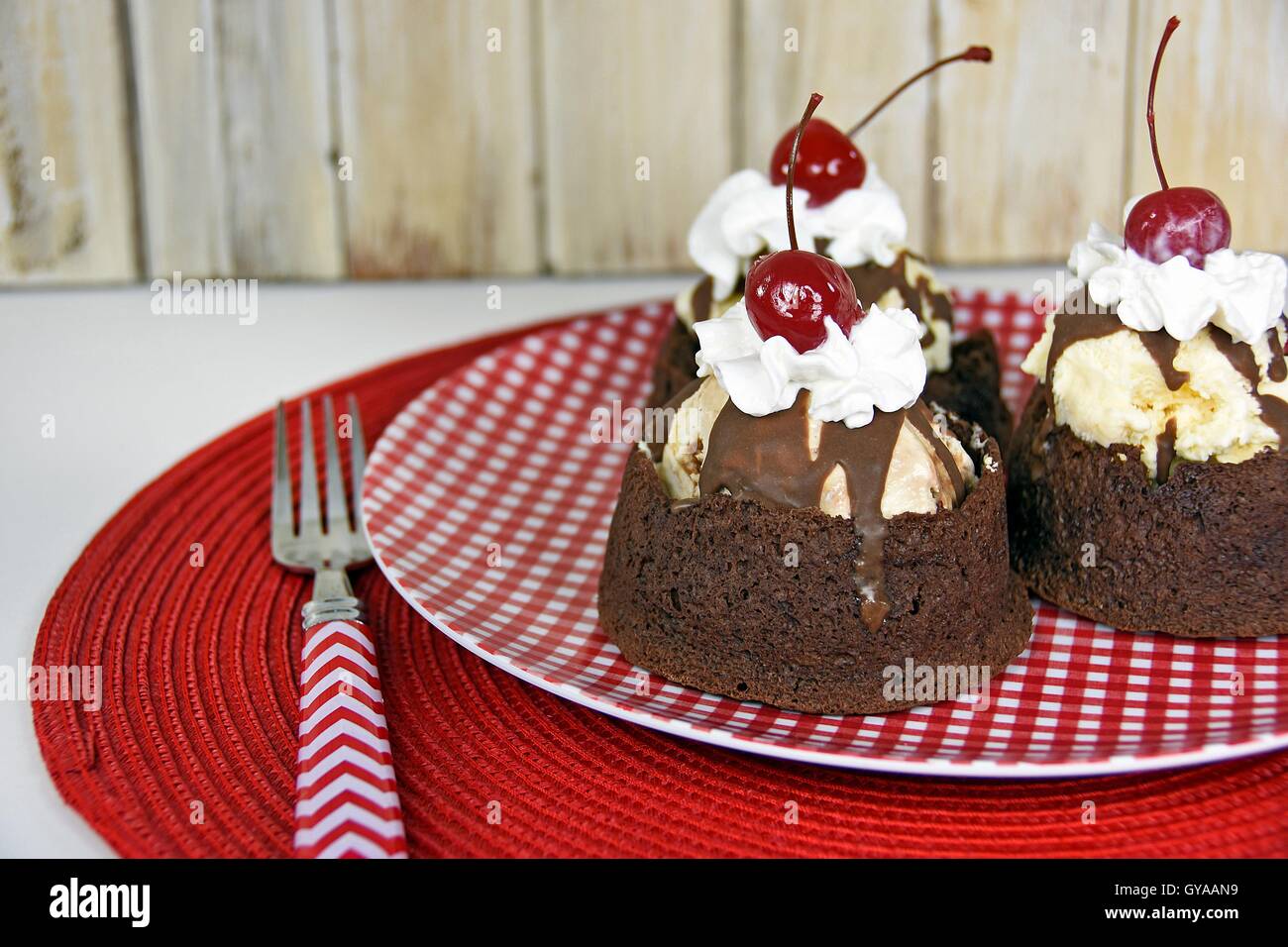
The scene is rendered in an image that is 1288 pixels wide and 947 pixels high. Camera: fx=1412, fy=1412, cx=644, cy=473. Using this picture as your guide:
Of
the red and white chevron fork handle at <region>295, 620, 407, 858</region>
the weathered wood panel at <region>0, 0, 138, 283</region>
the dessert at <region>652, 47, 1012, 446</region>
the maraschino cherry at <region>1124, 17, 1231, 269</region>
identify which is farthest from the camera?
the weathered wood panel at <region>0, 0, 138, 283</region>

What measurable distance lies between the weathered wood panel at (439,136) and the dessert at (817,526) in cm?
165

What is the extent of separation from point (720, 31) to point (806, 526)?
1.86 metres

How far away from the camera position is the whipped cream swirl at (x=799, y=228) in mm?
2342

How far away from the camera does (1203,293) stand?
186 centimetres

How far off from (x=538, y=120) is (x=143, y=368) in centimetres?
106

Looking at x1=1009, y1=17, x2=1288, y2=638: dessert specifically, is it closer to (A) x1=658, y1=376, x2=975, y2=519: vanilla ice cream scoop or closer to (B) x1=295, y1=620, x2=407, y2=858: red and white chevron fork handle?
(A) x1=658, y1=376, x2=975, y2=519: vanilla ice cream scoop

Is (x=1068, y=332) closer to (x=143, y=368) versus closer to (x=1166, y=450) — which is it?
(x=1166, y=450)

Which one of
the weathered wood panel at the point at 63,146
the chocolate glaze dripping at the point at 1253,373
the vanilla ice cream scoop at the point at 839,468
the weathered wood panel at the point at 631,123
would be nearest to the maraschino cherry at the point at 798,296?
the vanilla ice cream scoop at the point at 839,468

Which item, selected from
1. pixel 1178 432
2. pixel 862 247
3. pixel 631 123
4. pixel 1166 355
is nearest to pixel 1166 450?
pixel 1178 432

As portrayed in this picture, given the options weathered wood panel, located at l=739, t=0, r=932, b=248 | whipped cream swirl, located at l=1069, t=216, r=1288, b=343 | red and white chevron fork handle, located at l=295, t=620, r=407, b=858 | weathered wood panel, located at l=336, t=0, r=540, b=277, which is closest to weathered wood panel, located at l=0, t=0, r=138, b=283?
weathered wood panel, located at l=336, t=0, r=540, b=277

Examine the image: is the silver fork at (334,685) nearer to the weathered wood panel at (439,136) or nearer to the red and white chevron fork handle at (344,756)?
the red and white chevron fork handle at (344,756)

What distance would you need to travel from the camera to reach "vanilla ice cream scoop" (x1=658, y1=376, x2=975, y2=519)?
1.72m

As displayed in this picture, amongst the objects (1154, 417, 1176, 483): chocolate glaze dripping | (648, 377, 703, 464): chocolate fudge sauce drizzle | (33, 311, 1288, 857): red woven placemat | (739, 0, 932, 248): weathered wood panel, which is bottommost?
(33, 311, 1288, 857): red woven placemat

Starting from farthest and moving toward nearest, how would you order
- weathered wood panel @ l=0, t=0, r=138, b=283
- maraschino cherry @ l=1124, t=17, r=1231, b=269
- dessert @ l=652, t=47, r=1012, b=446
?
weathered wood panel @ l=0, t=0, r=138, b=283, dessert @ l=652, t=47, r=1012, b=446, maraschino cherry @ l=1124, t=17, r=1231, b=269
